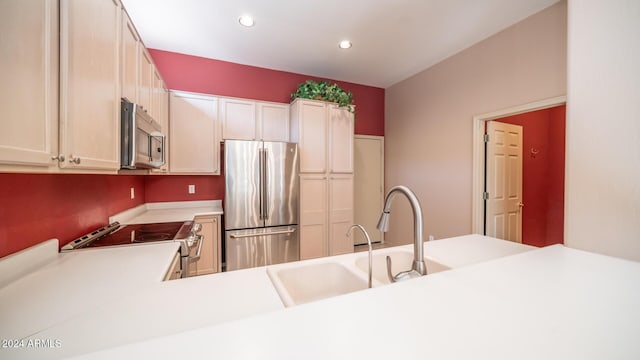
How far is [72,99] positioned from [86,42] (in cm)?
33

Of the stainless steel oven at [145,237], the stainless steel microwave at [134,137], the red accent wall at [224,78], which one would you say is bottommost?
the stainless steel oven at [145,237]

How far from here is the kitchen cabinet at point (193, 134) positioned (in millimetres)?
2836

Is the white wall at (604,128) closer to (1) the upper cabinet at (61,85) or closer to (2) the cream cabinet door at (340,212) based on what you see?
(1) the upper cabinet at (61,85)

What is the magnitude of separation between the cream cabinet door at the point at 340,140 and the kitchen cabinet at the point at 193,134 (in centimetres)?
154

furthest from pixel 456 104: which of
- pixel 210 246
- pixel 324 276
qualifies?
pixel 210 246

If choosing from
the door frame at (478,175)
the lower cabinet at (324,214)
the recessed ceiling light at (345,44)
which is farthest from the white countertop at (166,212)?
the door frame at (478,175)

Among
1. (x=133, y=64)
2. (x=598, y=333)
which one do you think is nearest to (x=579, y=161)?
(x=598, y=333)

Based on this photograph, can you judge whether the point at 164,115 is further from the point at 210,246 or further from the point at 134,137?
the point at 210,246

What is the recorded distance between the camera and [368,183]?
421 centimetres

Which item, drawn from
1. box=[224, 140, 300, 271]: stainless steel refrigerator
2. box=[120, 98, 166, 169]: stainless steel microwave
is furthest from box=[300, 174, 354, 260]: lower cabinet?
box=[120, 98, 166, 169]: stainless steel microwave

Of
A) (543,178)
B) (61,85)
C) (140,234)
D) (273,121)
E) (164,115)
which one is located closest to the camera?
(61,85)

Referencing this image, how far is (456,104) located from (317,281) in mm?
3033

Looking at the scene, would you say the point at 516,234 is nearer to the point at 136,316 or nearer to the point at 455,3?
the point at 455,3

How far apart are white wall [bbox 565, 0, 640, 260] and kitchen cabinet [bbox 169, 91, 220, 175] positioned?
10.5 feet
